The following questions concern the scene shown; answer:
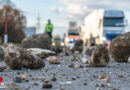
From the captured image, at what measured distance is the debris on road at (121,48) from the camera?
11.4 meters

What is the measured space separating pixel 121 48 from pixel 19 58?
435 cm

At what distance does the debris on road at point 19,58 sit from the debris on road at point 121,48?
150 inches

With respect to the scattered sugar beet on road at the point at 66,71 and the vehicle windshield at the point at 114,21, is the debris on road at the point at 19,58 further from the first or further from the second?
the vehicle windshield at the point at 114,21

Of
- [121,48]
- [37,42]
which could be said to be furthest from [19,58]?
[37,42]

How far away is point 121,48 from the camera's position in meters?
11.5

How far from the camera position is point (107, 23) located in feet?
104

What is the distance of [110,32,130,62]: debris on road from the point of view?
450 inches

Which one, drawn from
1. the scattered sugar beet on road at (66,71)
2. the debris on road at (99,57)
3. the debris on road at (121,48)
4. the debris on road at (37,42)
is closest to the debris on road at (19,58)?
the scattered sugar beet on road at (66,71)

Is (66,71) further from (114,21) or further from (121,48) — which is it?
(114,21)

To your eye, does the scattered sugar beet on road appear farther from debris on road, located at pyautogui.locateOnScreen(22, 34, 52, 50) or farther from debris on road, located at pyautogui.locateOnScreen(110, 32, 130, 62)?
debris on road, located at pyautogui.locateOnScreen(22, 34, 52, 50)

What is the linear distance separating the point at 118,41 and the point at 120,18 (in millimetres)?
20098

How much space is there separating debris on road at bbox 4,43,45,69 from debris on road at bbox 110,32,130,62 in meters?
3.81

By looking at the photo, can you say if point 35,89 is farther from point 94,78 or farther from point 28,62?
point 28,62

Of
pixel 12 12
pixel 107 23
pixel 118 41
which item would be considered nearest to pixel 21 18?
pixel 12 12
